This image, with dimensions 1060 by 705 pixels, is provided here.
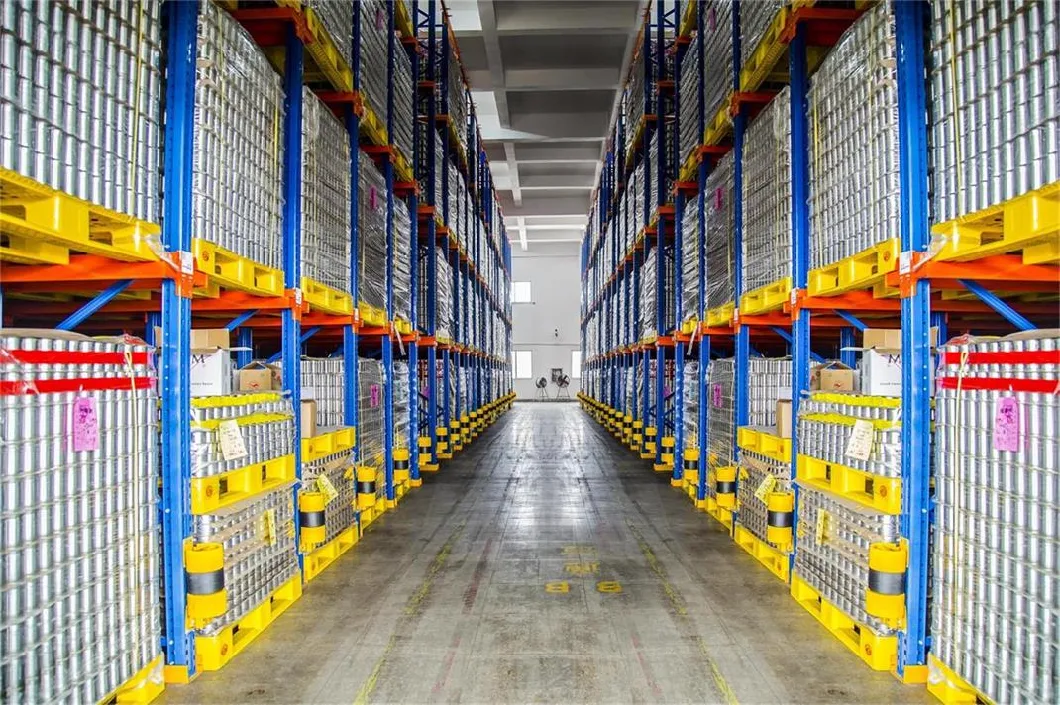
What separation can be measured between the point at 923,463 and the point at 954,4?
2.37 meters

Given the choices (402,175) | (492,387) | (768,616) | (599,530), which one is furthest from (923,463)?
(492,387)

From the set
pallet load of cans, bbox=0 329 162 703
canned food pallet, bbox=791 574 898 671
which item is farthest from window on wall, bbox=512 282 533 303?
pallet load of cans, bbox=0 329 162 703

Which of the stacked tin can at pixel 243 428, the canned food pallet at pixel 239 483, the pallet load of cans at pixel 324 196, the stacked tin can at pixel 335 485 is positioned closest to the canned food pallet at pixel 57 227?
the stacked tin can at pixel 243 428

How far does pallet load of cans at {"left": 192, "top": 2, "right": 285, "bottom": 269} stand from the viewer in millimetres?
3820

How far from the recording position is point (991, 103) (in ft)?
10.5

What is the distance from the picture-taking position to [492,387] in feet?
69.3

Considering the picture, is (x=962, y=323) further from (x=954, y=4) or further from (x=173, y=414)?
(x=173, y=414)

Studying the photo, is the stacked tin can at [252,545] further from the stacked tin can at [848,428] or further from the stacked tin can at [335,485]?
the stacked tin can at [848,428]

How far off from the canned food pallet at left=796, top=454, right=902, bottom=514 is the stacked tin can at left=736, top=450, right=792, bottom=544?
1.85 ft

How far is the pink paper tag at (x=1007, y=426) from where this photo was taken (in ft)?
9.70

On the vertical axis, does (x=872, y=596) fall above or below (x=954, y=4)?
below

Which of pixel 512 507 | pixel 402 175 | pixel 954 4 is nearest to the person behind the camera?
pixel 954 4

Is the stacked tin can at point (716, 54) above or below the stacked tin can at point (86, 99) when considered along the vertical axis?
above

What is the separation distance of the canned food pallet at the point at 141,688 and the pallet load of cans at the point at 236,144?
2294 millimetres
